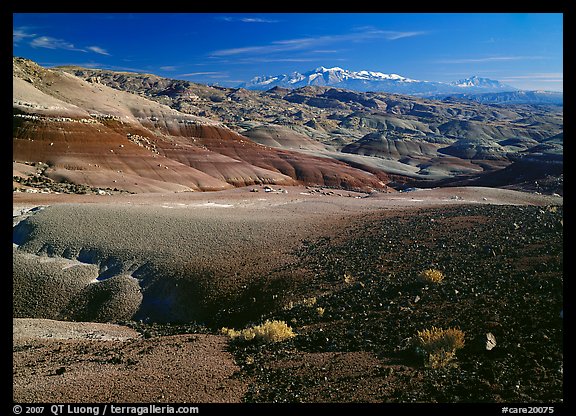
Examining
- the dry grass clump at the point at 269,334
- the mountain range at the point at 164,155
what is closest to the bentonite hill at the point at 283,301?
the dry grass clump at the point at 269,334

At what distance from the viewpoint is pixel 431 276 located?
1158 cm

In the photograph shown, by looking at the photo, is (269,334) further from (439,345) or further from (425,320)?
(439,345)

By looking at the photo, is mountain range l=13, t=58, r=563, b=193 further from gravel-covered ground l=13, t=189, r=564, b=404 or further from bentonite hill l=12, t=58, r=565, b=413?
gravel-covered ground l=13, t=189, r=564, b=404

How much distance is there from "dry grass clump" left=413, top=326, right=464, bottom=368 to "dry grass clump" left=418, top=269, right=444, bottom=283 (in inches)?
125

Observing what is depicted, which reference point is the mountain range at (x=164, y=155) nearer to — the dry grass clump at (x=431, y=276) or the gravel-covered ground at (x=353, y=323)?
the gravel-covered ground at (x=353, y=323)

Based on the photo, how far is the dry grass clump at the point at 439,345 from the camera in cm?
752

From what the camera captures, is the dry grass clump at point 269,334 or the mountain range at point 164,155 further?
the mountain range at point 164,155

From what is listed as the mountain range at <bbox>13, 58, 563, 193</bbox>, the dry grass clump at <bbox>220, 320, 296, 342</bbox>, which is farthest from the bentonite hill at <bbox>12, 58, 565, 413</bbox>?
the mountain range at <bbox>13, 58, 563, 193</bbox>

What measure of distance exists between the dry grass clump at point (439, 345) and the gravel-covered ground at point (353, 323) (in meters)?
0.16

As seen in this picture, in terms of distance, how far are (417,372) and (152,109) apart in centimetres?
8394

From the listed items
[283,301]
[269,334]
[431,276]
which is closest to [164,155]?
[283,301]

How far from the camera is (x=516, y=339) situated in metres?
7.92

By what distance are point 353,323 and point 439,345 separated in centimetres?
246

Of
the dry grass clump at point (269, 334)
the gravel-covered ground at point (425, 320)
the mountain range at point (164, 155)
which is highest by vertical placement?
the mountain range at point (164, 155)
